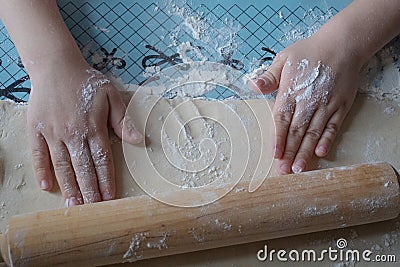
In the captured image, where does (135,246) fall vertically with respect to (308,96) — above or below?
below

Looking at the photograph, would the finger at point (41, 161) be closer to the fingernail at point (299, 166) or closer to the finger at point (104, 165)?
the finger at point (104, 165)

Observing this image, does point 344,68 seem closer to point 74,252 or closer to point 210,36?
point 210,36

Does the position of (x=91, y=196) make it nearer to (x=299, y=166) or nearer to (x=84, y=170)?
(x=84, y=170)

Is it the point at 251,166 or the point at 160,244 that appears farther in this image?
the point at 251,166

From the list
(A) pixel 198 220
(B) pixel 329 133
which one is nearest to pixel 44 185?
(A) pixel 198 220

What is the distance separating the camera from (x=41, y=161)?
0.95 m

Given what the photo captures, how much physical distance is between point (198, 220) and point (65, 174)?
0.29 m

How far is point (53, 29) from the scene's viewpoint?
1.05 metres

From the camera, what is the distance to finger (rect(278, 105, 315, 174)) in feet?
3.15

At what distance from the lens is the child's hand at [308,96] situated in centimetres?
97

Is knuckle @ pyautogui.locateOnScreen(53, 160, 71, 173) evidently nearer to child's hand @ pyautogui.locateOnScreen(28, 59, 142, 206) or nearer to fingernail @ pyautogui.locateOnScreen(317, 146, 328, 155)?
child's hand @ pyautogui.locateOnScreen(28, 59, 142, 206)

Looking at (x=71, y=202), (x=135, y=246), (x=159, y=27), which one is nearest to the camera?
(x=135, y=246)

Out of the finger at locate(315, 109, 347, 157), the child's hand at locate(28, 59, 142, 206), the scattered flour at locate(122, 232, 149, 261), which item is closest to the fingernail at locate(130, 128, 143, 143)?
the child's hand at locate(28, 59, 142, 206)

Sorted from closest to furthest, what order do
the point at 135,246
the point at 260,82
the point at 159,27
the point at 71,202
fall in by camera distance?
the point at 135,246 → the point at 71,202 → the point at 260,82 → the point at 159,27
